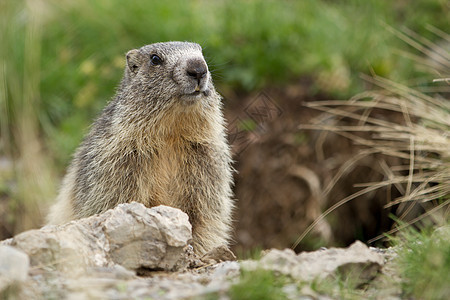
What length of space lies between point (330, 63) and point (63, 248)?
5927 millimetres

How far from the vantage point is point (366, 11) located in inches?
372

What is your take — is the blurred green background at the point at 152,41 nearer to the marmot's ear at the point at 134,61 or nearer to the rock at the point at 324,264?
the marmot's ear at the point at 134,61

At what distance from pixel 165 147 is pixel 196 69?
2.29ft

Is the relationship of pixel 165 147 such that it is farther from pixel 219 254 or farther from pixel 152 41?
pixel 152 41

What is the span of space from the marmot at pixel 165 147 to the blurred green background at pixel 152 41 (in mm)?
2973

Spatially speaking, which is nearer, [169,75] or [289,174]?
[169,75]

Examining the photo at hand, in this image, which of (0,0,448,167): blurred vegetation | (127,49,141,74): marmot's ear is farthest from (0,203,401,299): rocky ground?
(0,0,448,167): blurred vegetation

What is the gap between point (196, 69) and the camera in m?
4.69

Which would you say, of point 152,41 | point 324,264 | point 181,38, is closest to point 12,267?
point 324,264

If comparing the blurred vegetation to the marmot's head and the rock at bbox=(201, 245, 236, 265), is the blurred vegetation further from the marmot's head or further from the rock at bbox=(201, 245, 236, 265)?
the rock at bbox=(201, 245, 236, 265)

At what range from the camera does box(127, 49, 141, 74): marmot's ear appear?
17.5 feet

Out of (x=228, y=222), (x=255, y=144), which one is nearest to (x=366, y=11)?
(x=255, y=144)

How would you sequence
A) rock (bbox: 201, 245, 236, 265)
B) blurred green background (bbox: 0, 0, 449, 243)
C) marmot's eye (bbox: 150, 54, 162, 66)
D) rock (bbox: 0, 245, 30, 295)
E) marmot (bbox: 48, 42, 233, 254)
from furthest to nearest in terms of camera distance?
blurred green background (bbox: 0, 0, 449, 243), marmot's eye (bbox: 150, 54, 162, 66), marmot (bbox: 48, 42, 233, 254), rock (bbox: 201, 245, 236, 265), rock (bbox: 0, 245, 30, 295)

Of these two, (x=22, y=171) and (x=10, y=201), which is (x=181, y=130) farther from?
(x=10, y=201)
